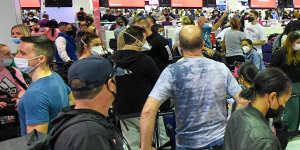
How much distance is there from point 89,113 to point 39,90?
76 centimetres

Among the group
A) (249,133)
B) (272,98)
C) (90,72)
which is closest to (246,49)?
(272,98)

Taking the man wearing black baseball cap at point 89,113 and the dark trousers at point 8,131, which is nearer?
the man wearing black baseball cap at point 89,113

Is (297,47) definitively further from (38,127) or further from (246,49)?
(38,127)

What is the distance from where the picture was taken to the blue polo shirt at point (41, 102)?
1.83 metres

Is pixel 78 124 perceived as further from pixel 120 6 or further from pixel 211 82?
pixel 120 6

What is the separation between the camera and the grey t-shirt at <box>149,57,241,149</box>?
2.15m

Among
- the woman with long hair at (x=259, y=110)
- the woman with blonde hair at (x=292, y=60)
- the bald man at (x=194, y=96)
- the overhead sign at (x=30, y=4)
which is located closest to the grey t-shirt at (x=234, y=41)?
the woman with blonde hair at (x=292, y=60)

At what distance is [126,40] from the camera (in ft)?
10.5

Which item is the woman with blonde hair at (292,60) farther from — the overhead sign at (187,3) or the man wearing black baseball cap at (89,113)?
the overhead sign at (187,3)

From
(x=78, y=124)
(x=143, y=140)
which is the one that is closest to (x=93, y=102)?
(x=78, y=124)

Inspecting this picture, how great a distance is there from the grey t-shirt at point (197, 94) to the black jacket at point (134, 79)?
933 millimetres

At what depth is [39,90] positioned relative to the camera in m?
1.88

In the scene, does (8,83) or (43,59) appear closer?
(43,59)

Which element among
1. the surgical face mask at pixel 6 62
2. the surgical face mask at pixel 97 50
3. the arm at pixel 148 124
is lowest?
the arm at pixel 148 124
